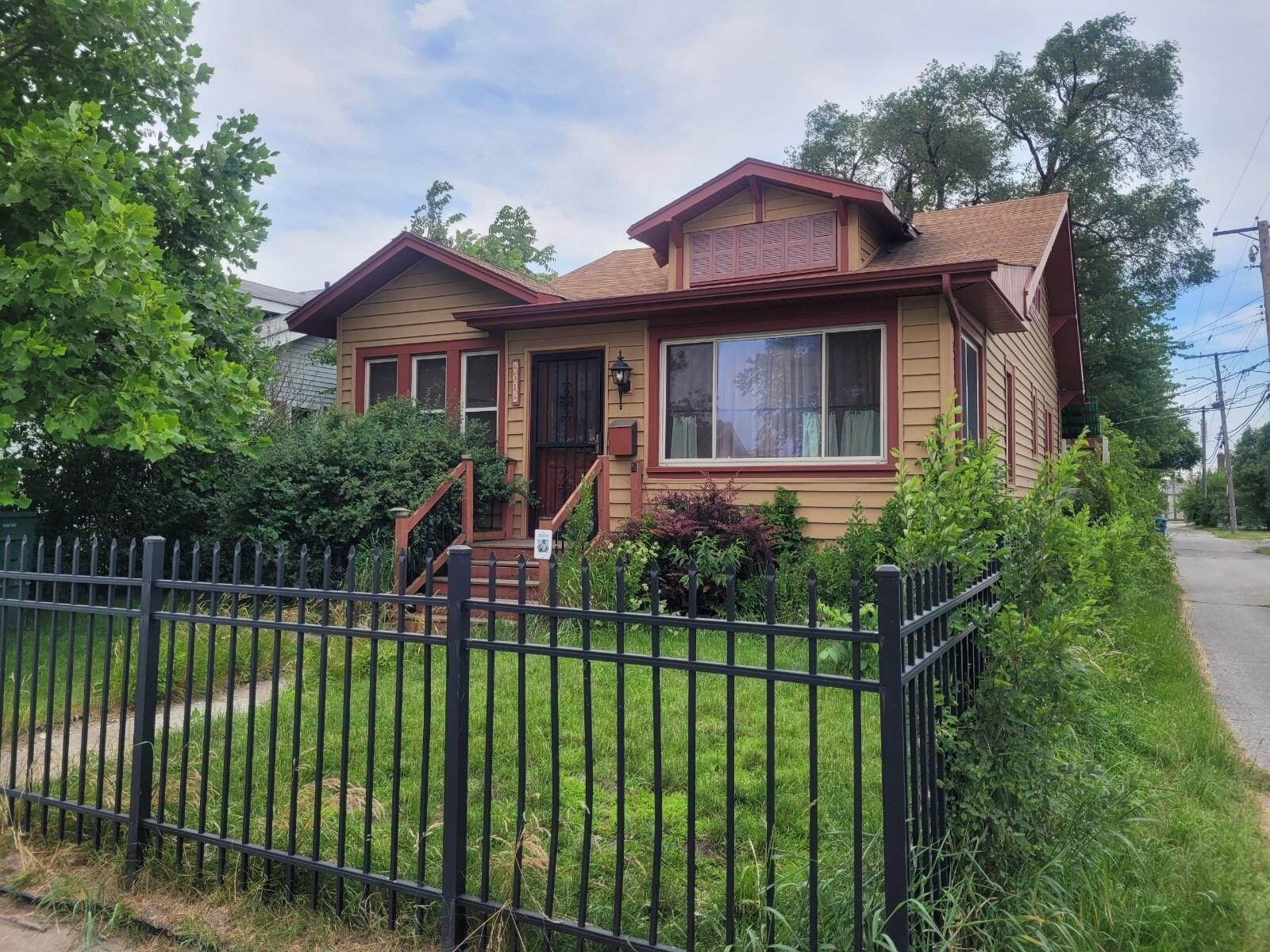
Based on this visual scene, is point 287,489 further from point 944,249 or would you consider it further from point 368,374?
point 944,249

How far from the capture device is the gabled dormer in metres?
9.70

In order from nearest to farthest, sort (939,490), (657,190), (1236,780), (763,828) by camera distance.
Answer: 1. (939,490)
2. (763,828)
3. (1236,780)
4. (657,190)

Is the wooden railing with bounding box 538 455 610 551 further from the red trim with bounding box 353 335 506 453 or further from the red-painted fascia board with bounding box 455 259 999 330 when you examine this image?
the red trim with bounding box 353 335 506 453

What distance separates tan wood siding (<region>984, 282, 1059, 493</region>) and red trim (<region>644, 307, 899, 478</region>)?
1.90 m

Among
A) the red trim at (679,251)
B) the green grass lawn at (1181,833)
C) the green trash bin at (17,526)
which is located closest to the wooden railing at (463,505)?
the red trim at (679,251)

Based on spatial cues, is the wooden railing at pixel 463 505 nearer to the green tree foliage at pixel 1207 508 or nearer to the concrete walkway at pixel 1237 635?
the concrete walkway at pixel 1237 635

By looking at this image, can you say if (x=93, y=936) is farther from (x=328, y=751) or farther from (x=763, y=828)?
(x=763, y=828)

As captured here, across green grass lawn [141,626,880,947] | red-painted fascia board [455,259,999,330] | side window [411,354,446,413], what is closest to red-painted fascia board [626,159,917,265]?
red-painted fascia board [455,259,999,330]

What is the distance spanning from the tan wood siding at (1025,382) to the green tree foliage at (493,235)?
15.5 metres

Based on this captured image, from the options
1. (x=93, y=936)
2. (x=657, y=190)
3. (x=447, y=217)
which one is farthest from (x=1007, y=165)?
(x=93, y=936)

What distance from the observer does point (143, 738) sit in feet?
10.9

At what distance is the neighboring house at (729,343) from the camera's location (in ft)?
28.8

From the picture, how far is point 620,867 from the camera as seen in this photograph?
2451 mm

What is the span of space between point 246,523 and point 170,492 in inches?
53.9
